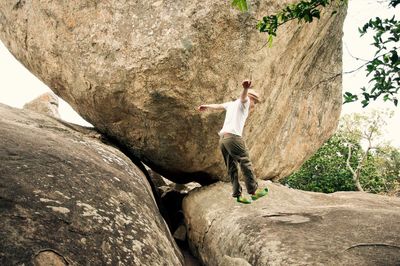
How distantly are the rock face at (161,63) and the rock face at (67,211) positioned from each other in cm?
274

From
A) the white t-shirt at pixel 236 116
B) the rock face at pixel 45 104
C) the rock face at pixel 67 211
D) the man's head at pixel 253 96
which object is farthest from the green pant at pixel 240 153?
the rock face at pixel 45 104

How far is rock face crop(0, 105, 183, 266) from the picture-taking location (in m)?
3.68

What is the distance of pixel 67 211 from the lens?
168 inches

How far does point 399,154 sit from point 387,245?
26.6 m

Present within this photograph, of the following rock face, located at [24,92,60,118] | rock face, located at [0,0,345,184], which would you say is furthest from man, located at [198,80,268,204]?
rock face, located at [24,92,60,118]

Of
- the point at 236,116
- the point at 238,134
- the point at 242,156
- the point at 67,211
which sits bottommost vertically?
the point at 67,211

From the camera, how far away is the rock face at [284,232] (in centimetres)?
564

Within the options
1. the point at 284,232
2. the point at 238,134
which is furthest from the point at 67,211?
the point at 284,232

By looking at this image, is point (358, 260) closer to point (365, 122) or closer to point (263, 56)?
point (263, 56)

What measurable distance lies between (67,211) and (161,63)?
15.4 ft

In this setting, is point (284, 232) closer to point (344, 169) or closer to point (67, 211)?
point (67, 211)

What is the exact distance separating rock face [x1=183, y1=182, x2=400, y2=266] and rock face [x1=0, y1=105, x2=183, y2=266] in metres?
1.74

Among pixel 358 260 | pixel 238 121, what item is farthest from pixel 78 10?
pixel 358 260

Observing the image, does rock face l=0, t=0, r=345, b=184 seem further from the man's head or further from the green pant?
the green pant
